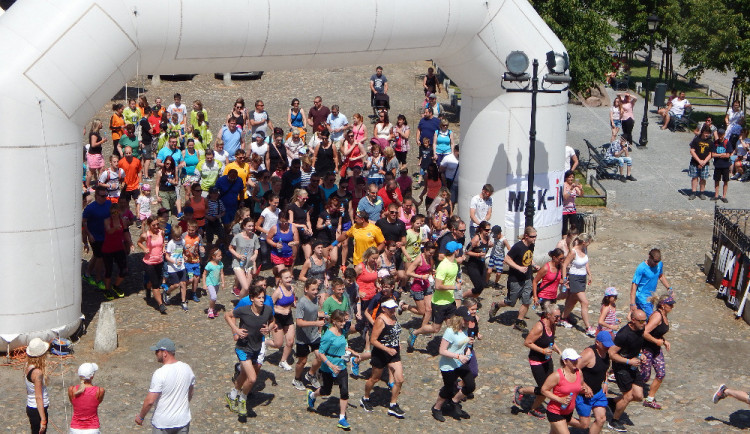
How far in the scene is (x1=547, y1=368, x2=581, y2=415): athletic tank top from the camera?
11.8 m

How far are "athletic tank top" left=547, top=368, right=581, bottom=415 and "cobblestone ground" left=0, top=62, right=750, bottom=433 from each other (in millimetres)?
1224

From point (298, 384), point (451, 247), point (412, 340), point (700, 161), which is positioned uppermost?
point (700, 161)

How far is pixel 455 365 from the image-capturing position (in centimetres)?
1272

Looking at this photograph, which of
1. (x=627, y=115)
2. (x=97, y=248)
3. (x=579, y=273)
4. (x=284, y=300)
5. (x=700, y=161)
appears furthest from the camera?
(x=627, y=115)

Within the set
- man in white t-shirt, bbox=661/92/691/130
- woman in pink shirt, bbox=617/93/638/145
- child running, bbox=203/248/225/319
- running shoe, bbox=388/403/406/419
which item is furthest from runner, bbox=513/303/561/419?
man in white t-shirt, bbox=661/92/691/130

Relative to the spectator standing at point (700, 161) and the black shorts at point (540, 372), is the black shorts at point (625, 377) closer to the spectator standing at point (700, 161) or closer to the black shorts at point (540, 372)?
the black shorts at point (540, 372)

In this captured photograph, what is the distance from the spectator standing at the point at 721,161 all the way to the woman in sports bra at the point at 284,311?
12.8 meters

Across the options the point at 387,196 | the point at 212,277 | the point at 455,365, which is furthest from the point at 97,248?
the point at 455,365

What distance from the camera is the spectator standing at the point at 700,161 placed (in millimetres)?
23078

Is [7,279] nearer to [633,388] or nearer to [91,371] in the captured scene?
[91,371]

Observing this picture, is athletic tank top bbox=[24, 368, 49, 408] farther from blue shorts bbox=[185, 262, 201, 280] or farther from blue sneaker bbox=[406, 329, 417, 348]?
blue sneaker bbox=[406, 329, 417, 348]

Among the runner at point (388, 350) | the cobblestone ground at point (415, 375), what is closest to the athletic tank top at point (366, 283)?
the cobblestone ground at point (415, 375)

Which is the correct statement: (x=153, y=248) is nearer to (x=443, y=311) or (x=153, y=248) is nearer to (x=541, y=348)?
(x=443, y=311)

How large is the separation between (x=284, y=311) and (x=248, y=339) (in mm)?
1226
